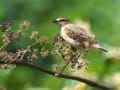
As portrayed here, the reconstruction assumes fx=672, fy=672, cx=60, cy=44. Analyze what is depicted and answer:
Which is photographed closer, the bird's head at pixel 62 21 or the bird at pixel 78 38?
the bird at pixel 78 38

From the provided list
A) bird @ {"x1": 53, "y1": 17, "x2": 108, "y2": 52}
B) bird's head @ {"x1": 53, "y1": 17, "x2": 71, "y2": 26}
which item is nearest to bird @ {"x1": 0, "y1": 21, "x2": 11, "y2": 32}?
bird @ {"x1": 53, "y1": 17, "x2": 108, "y2": 52}

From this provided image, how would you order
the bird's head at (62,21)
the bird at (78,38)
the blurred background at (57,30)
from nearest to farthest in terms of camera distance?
the bird at (78,38), the bird's head at (62,21), the blurred background at (57,30)

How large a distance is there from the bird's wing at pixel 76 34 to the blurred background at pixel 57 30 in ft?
0.83

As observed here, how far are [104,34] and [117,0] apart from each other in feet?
2.06

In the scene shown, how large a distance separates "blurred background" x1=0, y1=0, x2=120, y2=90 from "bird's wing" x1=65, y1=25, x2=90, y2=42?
0.25 m

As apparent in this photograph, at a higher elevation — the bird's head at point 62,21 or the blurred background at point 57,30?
the bird's head at point 62,21

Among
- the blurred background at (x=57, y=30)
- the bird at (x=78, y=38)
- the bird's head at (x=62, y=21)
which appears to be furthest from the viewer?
the blurred background at (x=57, y=30)

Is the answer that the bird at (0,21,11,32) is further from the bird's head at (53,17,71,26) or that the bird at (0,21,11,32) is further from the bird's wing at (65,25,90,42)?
the bird's head at (53,17,71,26)

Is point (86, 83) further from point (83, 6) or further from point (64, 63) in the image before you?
point (83, 6)

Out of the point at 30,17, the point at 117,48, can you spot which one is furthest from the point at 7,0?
the point at 117,48

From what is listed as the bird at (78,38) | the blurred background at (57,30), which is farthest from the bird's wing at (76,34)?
the blurred background at (57,30)

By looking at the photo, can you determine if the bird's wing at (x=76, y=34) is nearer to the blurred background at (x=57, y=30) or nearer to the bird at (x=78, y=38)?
the bird at (x=78, y=38)

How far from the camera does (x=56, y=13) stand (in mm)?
5758

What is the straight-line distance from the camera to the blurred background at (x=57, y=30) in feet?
11.7
